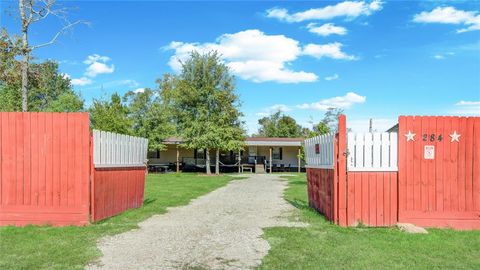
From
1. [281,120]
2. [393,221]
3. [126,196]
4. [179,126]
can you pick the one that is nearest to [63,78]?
[281,120]

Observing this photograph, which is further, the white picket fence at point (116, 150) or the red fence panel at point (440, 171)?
the white picket fence at point (116, 150)

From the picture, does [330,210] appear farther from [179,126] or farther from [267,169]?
[267,169]

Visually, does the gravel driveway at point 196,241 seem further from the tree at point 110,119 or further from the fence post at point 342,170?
the tree at point 110,119

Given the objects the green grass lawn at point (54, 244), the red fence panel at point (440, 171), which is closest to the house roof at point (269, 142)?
the green grass lawn at point (54, 244)

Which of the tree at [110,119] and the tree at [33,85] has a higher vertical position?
the tree at [33,85]

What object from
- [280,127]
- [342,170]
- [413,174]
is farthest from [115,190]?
Answer: [280,127]

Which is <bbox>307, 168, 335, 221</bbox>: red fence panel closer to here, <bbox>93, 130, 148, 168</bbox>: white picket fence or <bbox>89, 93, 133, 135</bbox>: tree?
<bbox>93, 130, 148, 168</bbox>: white picket fence

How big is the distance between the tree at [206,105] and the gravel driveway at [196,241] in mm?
22015

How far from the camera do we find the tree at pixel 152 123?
120 ft

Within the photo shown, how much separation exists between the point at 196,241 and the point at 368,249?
2.66 m

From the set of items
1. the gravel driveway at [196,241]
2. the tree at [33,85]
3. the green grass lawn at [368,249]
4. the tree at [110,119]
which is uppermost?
the tree at [33,85]

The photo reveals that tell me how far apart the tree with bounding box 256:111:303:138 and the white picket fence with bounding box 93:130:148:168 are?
5628cm

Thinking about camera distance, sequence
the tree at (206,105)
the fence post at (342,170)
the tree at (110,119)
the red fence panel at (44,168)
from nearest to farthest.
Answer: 1. the fence post at (342,170)
2. the red fence panel at (44,168)
3. the tree at (110,119)
4. the tree at (206,105)

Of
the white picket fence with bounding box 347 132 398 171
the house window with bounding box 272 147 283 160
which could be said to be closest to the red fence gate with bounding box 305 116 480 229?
the white picket fence with bounding box 347 132 398 171
